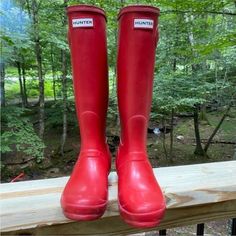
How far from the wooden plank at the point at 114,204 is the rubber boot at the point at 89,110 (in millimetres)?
24

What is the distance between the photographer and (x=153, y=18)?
41 cm

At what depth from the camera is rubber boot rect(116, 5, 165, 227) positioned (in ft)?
1.26

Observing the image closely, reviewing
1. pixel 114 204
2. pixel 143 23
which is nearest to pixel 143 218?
pixel 114 204

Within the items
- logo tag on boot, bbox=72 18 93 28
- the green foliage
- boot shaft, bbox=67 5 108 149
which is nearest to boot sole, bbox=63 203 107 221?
boot shaft, bbox=67 5 108 149

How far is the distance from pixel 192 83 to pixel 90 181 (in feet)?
10.2

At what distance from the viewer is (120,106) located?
453 mm

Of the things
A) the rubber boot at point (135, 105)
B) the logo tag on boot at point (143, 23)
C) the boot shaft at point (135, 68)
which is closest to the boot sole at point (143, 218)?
the rubber boot at point (135, 105)

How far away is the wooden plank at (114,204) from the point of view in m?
0.37

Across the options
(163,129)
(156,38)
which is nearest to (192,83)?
(163,129)

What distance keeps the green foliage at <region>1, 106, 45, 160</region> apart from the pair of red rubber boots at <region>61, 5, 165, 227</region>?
2.77m

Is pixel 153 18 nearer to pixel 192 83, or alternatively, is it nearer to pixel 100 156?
pixel 100 156

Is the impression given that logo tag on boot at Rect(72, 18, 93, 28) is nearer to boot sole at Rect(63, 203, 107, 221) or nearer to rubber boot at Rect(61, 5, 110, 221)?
rubber boot at Rect(61, 5, 110, 221)

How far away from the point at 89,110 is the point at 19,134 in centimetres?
282

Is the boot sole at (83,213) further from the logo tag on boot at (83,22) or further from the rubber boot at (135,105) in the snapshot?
the logo tag on boot at (83,22)
